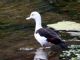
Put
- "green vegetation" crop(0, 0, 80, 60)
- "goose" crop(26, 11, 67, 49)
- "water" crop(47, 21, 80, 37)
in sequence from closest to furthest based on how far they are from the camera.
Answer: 1. "goose" crop(26, 11, 67, 49)
2. "green vegetation" crop(0, 0, 80, 60)
3. "water" crop(47, 21, 80, 37)

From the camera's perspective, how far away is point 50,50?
1276 cm

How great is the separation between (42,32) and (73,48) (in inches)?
48.6

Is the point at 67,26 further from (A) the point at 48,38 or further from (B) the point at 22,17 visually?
(B) the point at 22,17

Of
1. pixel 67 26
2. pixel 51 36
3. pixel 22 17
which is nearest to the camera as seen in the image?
pixel 51 36

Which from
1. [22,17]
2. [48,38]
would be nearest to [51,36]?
[48,38]

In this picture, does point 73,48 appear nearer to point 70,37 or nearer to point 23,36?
point 70,37

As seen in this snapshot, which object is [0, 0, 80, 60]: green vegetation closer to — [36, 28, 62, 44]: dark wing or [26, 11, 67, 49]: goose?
[26, 11, 67, 49]: goose

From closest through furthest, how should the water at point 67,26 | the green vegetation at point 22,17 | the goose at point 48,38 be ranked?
the goose at point 48,38 < the green vegetation at point 22,17 < the water at point 67,26

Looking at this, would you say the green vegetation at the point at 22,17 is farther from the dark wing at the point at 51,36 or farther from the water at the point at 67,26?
the dark wing at the point at 51,36

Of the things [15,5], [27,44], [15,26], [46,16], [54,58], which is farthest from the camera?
[15,5]

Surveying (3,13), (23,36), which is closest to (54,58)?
(23,36)

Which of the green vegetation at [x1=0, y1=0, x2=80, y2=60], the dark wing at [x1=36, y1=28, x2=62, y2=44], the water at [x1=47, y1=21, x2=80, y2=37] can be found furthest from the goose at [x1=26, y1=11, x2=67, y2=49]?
the water at [x1=47, y1=21, x2=80, y2=37]

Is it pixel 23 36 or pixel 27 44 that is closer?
pixel 27 44

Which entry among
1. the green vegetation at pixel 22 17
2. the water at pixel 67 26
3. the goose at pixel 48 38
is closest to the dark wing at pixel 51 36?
the goose at pixel 48 38
